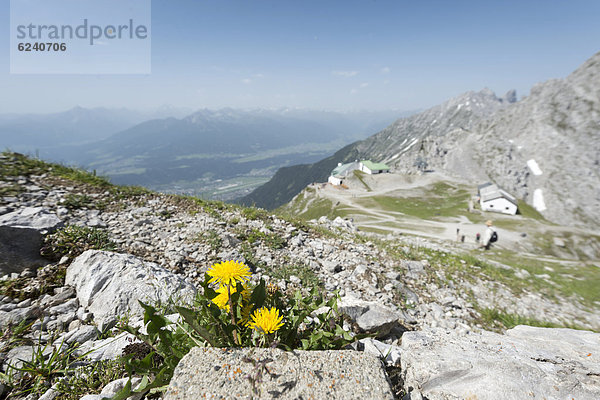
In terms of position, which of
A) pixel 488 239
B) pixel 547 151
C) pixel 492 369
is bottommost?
pixel 488 239

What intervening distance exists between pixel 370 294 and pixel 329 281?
1.28m

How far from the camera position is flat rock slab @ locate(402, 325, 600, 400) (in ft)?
10.2

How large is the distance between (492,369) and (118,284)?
267 inches

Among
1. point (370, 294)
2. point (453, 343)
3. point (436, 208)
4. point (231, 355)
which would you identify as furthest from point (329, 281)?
point (436, 208)

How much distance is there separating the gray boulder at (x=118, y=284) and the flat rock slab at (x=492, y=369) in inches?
167

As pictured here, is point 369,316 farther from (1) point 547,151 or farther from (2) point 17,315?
(1) point 547,151

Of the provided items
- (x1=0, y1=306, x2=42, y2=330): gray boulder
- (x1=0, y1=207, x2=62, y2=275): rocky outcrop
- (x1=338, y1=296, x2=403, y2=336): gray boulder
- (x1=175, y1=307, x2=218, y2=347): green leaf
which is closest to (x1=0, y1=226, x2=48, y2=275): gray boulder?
(x1=0, y1=207, x2=62, y2=275): rocky outcrop

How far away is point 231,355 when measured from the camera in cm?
257

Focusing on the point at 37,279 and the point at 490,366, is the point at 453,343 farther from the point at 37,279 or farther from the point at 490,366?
the point at 37,279

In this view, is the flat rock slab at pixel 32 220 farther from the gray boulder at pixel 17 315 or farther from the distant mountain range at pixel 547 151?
the distant mountain range at pixel 547 151

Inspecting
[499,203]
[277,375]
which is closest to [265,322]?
[277,375]

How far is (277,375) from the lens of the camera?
2.38 metres

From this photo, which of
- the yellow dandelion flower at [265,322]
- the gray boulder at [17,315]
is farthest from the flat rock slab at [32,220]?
the yellow dandelion flower at [265,322]

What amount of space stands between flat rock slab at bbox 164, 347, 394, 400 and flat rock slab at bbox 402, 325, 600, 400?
0.97m
